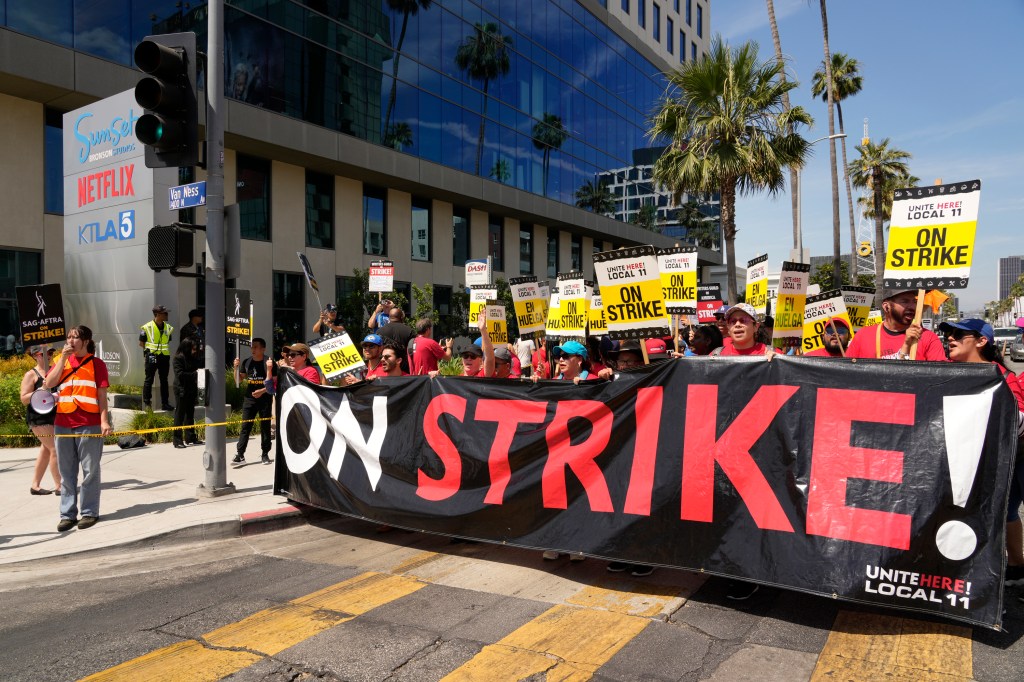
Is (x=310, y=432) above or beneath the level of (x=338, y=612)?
above

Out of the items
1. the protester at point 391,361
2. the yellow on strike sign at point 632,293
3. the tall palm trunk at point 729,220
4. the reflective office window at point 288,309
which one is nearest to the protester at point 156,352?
the protester at point 391,361

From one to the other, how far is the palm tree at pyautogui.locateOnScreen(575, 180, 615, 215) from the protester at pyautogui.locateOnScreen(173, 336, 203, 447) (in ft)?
93.4

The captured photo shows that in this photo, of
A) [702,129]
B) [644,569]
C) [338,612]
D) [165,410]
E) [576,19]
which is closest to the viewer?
[338,612]

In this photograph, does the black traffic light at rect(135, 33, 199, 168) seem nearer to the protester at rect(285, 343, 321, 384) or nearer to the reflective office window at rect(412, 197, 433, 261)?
the protester at rect(285, 343, 321, 384)

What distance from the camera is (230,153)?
2117 centimetres

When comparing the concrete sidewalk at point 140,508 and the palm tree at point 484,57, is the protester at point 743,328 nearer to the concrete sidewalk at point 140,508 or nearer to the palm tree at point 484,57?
the concrete sidewalk at point 140,508

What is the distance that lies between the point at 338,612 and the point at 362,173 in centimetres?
2160

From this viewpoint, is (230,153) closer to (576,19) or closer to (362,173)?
(362,173)

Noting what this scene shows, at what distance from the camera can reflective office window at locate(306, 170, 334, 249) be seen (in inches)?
939

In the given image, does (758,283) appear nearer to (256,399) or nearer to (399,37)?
(256,399)

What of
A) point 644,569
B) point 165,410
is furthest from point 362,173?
point 644,569

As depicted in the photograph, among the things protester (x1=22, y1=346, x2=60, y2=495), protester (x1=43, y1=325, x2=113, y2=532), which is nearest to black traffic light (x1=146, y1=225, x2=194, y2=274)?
protester (x1=43, y1=325, x2=113, y2=532)

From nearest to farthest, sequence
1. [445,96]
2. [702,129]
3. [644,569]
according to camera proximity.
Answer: [644,569]
[702,129]
[445,96]

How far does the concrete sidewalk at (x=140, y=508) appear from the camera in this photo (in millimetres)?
6445
